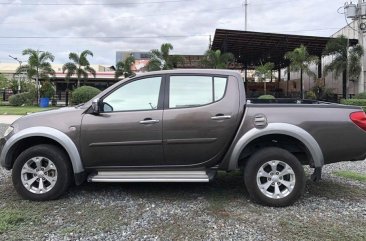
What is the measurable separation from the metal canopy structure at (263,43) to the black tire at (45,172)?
29.6 metres

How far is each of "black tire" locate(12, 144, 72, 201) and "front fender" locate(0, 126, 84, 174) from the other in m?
0.13

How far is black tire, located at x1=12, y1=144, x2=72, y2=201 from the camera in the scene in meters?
5.62

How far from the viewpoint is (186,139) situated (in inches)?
219

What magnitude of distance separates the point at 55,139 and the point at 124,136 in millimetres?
882

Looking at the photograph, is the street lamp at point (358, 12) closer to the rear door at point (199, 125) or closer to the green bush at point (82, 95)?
the green bush at point (82, 95)

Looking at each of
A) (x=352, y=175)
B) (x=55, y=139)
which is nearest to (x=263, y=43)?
(x=352, y=175)

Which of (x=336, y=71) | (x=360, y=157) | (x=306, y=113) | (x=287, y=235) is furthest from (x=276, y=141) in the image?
(x=336, y=71)

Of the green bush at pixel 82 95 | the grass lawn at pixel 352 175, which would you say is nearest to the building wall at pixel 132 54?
the green bush at pixel 82 95

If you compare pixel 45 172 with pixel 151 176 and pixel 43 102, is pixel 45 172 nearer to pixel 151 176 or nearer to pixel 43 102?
pixel 151 176

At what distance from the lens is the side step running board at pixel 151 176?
5.55m

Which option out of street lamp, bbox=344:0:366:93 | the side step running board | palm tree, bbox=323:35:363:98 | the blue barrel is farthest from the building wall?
the side step running board

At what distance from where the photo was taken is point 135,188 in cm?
629

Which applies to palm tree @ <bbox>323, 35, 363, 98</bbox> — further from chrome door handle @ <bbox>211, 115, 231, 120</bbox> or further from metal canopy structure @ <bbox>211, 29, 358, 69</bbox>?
chrome door handle @ <bbox>211, 115, 231, 120</bbox>

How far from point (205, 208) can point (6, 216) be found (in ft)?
7.58
